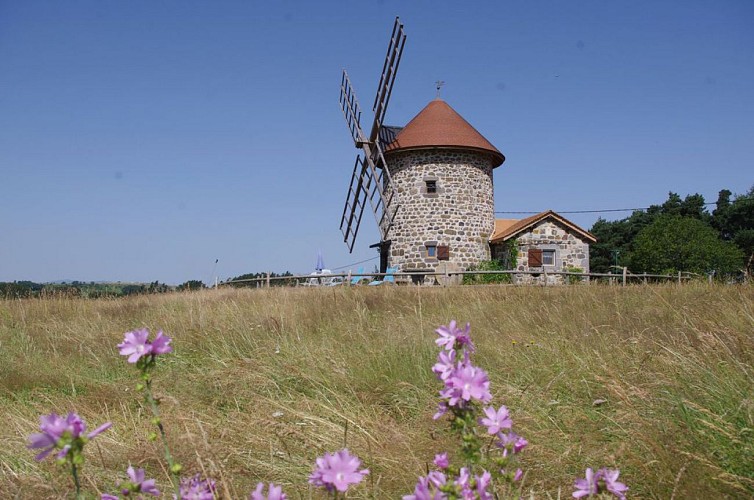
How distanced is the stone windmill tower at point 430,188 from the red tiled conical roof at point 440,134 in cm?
4

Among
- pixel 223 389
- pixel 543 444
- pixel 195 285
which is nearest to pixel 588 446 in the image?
pixel 543 444

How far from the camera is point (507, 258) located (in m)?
22.1

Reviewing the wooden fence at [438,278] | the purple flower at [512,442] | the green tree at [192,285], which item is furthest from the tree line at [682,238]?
the purple flower at [512,442]

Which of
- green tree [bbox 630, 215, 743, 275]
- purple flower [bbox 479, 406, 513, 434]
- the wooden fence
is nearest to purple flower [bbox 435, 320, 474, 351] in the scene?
purple flower [bbox 479, 406, 513, 434]

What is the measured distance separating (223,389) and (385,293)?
5.24 meters

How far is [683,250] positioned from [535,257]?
13946 mm

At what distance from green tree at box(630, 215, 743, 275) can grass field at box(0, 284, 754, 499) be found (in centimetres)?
2639

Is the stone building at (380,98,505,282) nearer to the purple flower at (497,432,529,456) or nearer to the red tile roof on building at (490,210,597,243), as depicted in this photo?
the red tile roof on building at (490,210,597,243)

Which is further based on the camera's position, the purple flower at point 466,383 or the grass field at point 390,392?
the grass field at point 390,392

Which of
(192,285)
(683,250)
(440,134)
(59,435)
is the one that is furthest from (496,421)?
(683,250)

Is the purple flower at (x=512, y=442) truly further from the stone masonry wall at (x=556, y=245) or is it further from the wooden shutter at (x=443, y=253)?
the stone masonry wall at (x=556, y=245)

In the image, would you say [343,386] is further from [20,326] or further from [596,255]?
[596,255]

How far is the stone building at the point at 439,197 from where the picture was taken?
2125 cm

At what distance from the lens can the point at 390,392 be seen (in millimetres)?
3953
